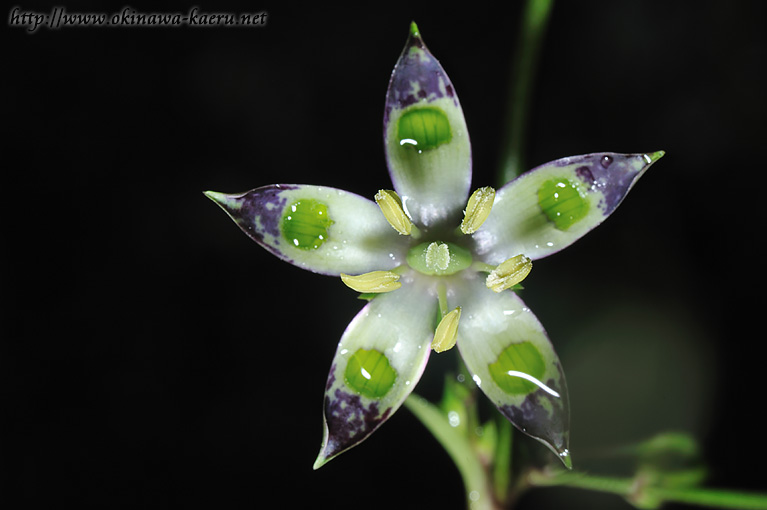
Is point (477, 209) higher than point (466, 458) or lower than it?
higher

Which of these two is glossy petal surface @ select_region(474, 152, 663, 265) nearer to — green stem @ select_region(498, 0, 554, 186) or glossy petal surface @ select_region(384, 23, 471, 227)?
glossy petal surface @ select_region(384, 23, 471, 227)

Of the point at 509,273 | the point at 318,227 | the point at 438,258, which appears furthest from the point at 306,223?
the point at 509,273

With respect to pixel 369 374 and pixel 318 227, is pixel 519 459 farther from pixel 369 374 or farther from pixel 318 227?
pixel 318 227

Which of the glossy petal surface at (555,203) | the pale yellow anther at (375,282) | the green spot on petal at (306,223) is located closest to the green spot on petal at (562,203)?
the glossy petal surface at (555,203)

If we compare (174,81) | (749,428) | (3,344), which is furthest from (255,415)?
(749,428)

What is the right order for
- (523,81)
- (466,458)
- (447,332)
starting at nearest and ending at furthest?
(447,332)
(523,81)
(466,458)
